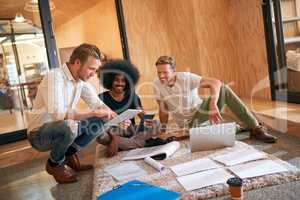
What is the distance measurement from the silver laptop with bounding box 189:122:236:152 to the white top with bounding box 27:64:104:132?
0.74 m

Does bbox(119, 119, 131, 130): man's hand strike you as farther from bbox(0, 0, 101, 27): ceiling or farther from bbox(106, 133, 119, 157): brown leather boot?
bbox(0, 0, 101, 27): ceiling

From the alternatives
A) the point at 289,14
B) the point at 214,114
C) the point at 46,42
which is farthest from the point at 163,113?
the point at 289,14

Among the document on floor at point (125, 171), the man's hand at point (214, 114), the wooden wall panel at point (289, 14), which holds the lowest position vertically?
the document on floor at point (125, 171)

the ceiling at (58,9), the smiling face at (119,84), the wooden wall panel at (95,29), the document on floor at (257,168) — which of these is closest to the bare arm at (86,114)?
the smiling face at (119,84)

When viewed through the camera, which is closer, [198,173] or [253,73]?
[198,173]

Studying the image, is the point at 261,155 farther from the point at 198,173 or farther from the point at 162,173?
the point at 162,173

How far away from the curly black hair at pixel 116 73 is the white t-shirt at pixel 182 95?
186 mm

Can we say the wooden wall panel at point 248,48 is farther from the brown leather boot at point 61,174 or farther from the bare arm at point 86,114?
the brown leather boot at point 61,174

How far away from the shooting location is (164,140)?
81.0 inches

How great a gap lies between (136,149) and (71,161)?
0.47 metres

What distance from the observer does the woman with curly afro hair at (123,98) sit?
2.11 m

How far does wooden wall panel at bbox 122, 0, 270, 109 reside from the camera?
Answer: 12.5 ft

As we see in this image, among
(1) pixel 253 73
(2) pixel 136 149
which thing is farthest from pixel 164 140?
(1) pixel 253 73

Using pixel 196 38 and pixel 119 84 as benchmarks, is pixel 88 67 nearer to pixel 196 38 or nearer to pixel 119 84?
Answer: pixel 119 84
